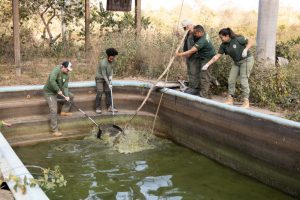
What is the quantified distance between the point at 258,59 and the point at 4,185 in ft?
21.0

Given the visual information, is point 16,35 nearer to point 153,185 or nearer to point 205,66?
point 205,66

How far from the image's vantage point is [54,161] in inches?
308

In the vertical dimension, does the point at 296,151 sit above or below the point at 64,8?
below

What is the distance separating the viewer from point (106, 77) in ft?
31.2

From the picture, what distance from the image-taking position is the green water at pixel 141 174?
21.1ft

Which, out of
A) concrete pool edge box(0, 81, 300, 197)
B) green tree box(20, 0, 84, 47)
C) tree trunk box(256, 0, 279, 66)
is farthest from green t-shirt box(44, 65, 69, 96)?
green tree box(20, 0, 84, 47)

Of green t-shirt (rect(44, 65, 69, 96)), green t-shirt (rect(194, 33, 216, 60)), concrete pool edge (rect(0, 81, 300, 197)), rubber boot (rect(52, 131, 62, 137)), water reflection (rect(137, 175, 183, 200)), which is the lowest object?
water reflection (rect(137, 175, 183, 200))

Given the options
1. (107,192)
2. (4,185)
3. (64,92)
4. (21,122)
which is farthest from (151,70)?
(4,185)

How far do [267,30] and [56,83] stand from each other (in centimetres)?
460

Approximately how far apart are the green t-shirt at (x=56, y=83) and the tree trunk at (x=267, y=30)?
4.16 m

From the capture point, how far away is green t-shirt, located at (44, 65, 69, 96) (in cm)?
857

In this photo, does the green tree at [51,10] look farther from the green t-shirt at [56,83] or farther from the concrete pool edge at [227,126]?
the concrete pool edge at [227,126]

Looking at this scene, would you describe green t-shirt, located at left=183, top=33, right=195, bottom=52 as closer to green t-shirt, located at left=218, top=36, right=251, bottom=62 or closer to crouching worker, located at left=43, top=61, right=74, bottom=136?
green t-shirt, located at left=218, top=36, right=251, bottom=62

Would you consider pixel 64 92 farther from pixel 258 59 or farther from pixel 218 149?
pixel 258 59
